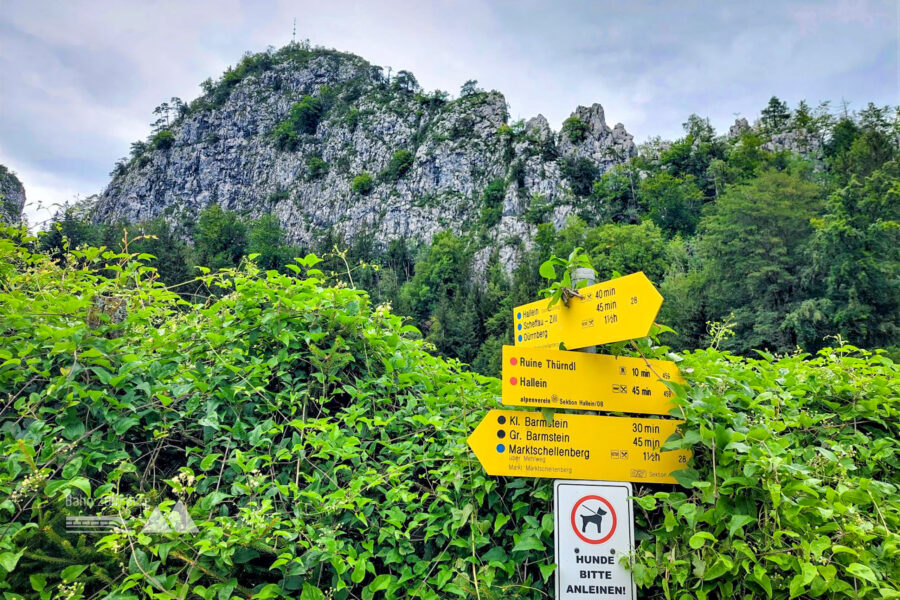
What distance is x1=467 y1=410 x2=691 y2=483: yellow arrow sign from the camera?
91.4 inches

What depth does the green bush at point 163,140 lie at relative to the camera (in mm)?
131625

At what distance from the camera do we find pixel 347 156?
118 metres

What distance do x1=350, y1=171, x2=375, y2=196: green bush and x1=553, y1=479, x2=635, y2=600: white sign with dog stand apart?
4293 inches

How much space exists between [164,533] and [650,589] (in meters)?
1.99

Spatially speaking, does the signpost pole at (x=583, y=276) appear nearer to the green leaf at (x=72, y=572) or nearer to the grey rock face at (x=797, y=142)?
the green leaf at (x=72, y=572)

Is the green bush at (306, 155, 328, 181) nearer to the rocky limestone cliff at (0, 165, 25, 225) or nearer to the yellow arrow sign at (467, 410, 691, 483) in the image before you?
the rocky limestone cliff at (0, 165, 25, 225)

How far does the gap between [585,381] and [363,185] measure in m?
110

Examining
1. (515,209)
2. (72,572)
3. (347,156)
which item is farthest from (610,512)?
(347,156)

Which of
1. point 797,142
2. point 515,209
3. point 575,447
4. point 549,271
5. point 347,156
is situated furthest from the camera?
point 347,156

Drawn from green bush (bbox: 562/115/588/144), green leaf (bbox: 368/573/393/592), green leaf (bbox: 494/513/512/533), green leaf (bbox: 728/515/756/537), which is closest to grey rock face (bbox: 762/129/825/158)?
green bush (bbox: 562/115/588/144)

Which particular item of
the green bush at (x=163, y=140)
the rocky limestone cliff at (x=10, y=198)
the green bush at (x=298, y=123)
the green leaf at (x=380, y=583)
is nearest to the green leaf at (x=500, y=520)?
the green leaf at (x=380, y=583)

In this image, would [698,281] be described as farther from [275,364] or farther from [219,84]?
[219,84]

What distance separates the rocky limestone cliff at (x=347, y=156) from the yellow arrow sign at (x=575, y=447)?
262ft

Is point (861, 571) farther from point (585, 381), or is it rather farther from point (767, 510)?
point (585, 381)
